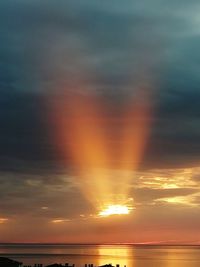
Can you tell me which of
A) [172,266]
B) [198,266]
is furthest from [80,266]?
[198,266]

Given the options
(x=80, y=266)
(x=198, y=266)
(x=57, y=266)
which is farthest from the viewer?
(x=198, y=266)

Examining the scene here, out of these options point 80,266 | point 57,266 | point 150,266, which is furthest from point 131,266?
point 57,266

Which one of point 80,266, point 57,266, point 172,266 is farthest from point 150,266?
point 57,266

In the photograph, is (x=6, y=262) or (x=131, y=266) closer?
(x=6, y=262)

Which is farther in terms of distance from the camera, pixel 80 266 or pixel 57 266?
pixel 80 266

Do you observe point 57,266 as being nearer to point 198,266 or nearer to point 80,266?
point 80,266

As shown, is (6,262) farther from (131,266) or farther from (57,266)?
(131,266)

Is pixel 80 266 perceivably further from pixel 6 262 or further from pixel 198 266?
pixel 6 262

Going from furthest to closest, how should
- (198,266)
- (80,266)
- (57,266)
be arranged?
1. (198,266)
2. (80,266)
3. (57,266)
